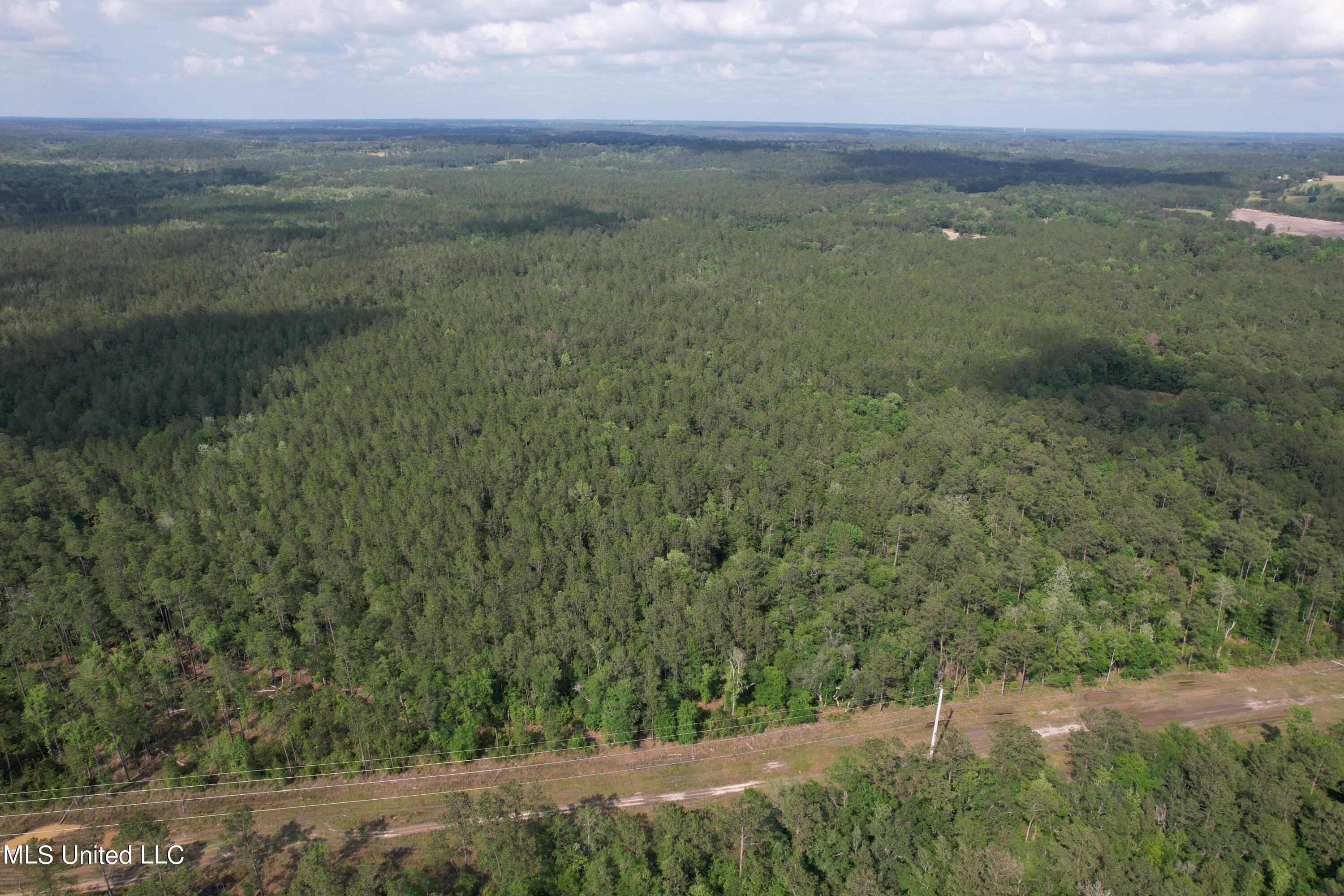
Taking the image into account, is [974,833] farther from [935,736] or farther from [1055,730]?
[1055,730]

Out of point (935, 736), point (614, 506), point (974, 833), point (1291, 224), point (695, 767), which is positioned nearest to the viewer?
point (974, 833)

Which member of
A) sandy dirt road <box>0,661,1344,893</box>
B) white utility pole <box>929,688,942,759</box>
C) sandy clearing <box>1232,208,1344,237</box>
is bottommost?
sandy dirt road <box>0,661,1344,893</box>

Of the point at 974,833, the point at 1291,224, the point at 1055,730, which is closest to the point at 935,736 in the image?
the point at 974,833

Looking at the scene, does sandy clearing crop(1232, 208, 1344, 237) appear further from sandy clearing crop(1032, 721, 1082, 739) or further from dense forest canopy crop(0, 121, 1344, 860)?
sandy clearing crop(1032, 721, 1082, 739)

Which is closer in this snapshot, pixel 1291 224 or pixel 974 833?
A: pixel 974 833

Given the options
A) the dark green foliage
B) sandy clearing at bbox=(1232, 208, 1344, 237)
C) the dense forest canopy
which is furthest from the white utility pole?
sandy clearing at bbox=(1232, 208, 1344, 237)

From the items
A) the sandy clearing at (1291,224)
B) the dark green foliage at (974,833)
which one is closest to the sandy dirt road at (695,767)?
the dark green foliage at (974,833)

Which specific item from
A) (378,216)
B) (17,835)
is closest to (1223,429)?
(17,835)
